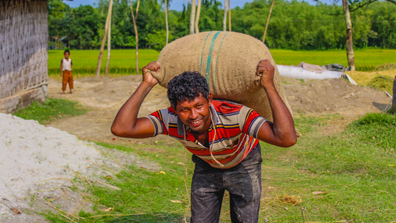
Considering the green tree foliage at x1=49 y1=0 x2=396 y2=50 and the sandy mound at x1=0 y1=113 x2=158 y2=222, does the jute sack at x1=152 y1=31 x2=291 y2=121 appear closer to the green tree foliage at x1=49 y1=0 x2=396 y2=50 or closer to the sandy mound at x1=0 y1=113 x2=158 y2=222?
the sandy mound at x1=0 y1=113 x2=158 y2=222

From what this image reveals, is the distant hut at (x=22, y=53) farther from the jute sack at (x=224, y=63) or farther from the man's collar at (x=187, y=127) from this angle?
the man's collar at (x=187, y=127)

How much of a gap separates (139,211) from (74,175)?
3.36 ft

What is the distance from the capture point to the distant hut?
25.2 ft

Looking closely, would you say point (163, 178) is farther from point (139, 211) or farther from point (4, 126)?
point (4, 126)

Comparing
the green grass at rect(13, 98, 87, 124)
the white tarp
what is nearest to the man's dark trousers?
the green grass at rect(13, 98, 87, 124)

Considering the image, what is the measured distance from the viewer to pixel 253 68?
2.36 m

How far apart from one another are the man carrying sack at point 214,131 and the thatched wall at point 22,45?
6694 mm

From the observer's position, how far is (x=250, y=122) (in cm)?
194

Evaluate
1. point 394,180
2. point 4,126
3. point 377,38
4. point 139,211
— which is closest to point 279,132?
point 139,211

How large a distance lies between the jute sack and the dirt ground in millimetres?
4366

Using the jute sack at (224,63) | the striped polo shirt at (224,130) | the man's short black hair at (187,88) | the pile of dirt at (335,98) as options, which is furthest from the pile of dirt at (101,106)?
the man's short black hair at (187,88)

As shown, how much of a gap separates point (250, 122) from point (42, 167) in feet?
10.1

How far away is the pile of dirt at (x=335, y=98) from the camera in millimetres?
9953

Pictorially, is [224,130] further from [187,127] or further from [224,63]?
[224,63]
